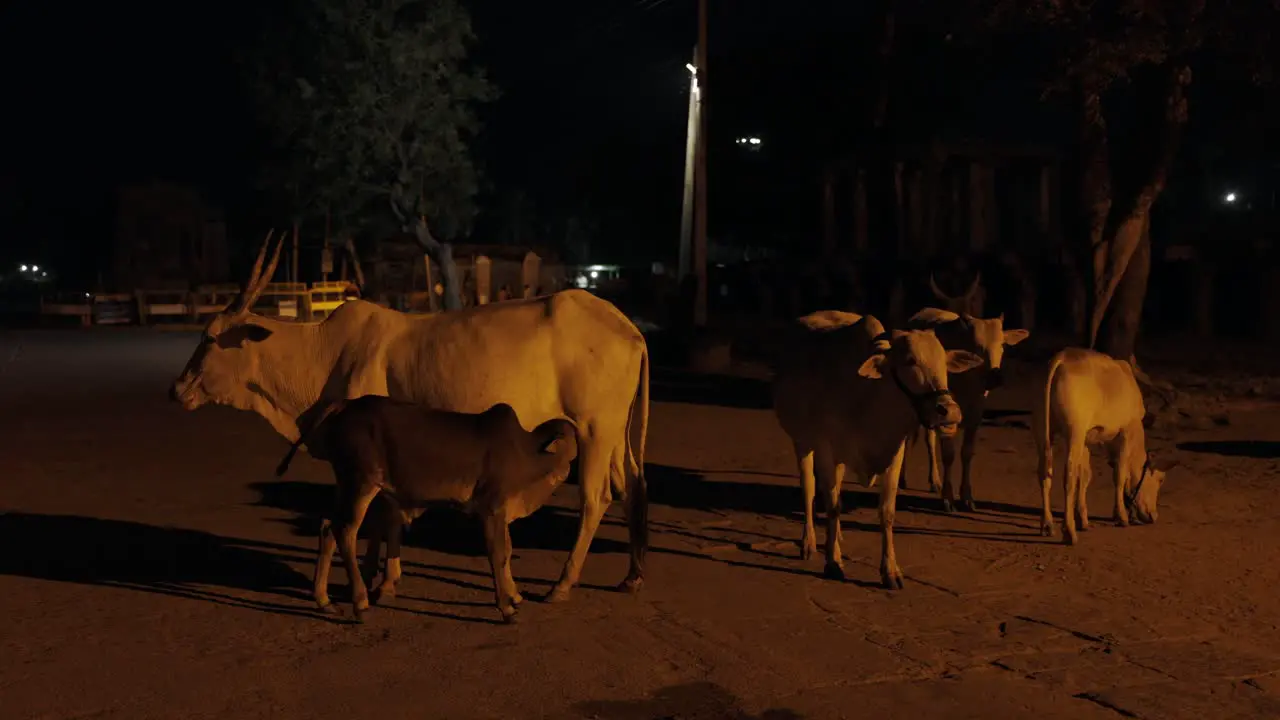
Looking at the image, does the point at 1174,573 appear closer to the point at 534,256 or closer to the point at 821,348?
the point at 821,348

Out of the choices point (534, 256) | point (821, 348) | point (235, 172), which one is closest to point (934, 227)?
point (534, 256)

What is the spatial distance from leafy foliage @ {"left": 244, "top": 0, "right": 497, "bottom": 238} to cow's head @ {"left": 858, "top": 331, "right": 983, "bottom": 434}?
38.5 m

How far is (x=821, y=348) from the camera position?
9523 mm

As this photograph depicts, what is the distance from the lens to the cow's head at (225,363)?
8.65 meters

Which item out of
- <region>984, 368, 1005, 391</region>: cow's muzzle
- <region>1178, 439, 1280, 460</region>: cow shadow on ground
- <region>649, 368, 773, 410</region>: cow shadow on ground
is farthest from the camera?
<region>649, 368, 773, 410</region>: cow shadow on ground

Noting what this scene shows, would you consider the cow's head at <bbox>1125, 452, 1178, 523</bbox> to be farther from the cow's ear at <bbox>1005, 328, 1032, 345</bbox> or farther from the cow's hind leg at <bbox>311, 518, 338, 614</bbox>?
the cow's hind leg at <bbox>311, 518, 338, 614</bbox>

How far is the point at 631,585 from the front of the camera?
8.28 meters

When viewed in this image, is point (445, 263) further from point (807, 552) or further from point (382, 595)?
point (382, 595)

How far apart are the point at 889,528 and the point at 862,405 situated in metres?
0.85

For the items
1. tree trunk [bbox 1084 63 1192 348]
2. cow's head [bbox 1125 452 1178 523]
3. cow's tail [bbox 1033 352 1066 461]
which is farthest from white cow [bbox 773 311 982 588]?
tree trunk [bbox 1084 63 1192 348]

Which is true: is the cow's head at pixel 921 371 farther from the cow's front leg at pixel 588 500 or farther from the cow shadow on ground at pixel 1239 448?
the cow shadow on ground at pixel 1239 448

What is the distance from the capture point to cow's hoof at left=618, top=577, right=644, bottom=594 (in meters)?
8.27

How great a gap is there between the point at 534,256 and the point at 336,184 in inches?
279

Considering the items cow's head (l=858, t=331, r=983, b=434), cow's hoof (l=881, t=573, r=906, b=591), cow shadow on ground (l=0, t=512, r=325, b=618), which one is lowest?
cow shadow on ground (l=0, t=512, r=325, b=618)
